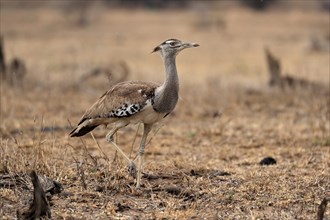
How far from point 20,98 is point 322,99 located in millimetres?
4893

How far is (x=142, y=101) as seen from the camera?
20.6 feet

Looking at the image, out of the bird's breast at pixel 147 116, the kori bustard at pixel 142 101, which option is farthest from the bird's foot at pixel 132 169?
the bird's breast at pixel 147 116

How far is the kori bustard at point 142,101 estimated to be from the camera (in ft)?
20.5

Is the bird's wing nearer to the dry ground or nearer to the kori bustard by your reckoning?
the kori bustard

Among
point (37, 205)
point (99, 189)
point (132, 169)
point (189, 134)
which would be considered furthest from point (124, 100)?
point (189, 134)

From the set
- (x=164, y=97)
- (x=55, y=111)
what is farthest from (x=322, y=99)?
(x=164, y=97)

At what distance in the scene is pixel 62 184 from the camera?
251 inches

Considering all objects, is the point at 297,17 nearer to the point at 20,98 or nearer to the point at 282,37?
the point at 282,37

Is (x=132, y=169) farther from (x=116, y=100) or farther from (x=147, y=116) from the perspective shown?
(x=116, y=100)

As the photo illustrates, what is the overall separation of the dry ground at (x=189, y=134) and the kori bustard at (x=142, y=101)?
28 cm

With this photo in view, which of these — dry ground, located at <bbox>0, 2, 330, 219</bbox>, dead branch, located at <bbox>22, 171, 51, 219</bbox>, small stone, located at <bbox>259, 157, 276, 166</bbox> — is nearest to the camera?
dead branch, located at <bbox>22, 171, 51, 219</bbox>

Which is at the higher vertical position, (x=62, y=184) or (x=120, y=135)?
(x=62, y=184)

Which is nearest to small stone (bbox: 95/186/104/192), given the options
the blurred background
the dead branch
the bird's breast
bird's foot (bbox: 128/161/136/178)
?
bird's foot (bbox: 128/161/136/178)

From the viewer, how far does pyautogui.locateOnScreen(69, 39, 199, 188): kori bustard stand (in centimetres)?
624
